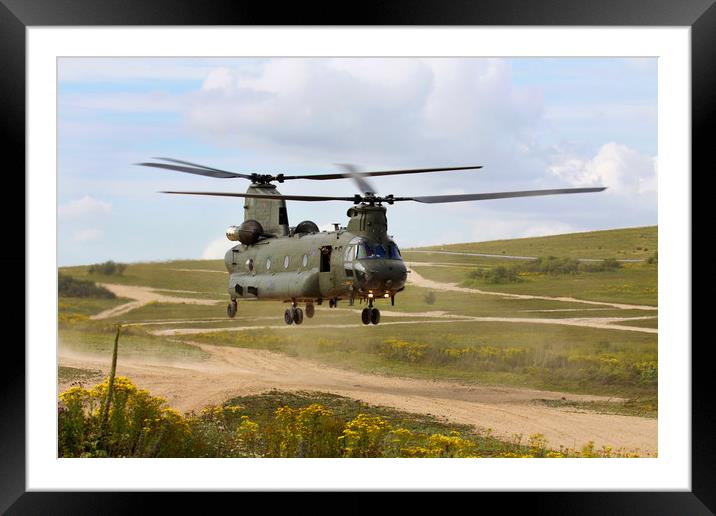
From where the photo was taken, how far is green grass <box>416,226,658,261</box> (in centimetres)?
5069

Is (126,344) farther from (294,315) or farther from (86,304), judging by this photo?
(294,315)

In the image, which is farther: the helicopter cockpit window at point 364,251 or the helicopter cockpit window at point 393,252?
the helicopter cockpit window at point 393,252

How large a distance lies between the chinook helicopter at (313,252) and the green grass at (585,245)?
26545mm

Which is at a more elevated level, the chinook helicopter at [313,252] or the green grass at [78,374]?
the chinook helicopter at [313,252]

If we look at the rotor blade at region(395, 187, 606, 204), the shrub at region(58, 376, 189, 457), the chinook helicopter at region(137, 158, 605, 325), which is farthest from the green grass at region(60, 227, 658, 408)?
the rotor blade at region(395, 187, 606, 204)

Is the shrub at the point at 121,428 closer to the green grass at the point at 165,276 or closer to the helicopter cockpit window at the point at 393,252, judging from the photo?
the helicopter cockpit window at the point at 393,252

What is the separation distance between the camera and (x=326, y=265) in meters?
20.9

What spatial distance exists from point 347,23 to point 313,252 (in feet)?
35.0

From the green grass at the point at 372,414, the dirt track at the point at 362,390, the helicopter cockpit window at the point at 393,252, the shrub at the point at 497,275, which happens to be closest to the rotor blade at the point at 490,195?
the helicopter cockpit window at the point at 393,252

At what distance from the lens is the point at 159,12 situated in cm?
1098

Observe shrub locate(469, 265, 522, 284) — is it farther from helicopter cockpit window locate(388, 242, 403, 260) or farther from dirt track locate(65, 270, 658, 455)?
helicopter cockpit window locate(388, 242, 403, 260)

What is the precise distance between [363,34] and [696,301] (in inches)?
192

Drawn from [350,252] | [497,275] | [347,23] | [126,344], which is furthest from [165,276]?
[347,23]

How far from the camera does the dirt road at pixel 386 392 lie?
2770 centimetres
